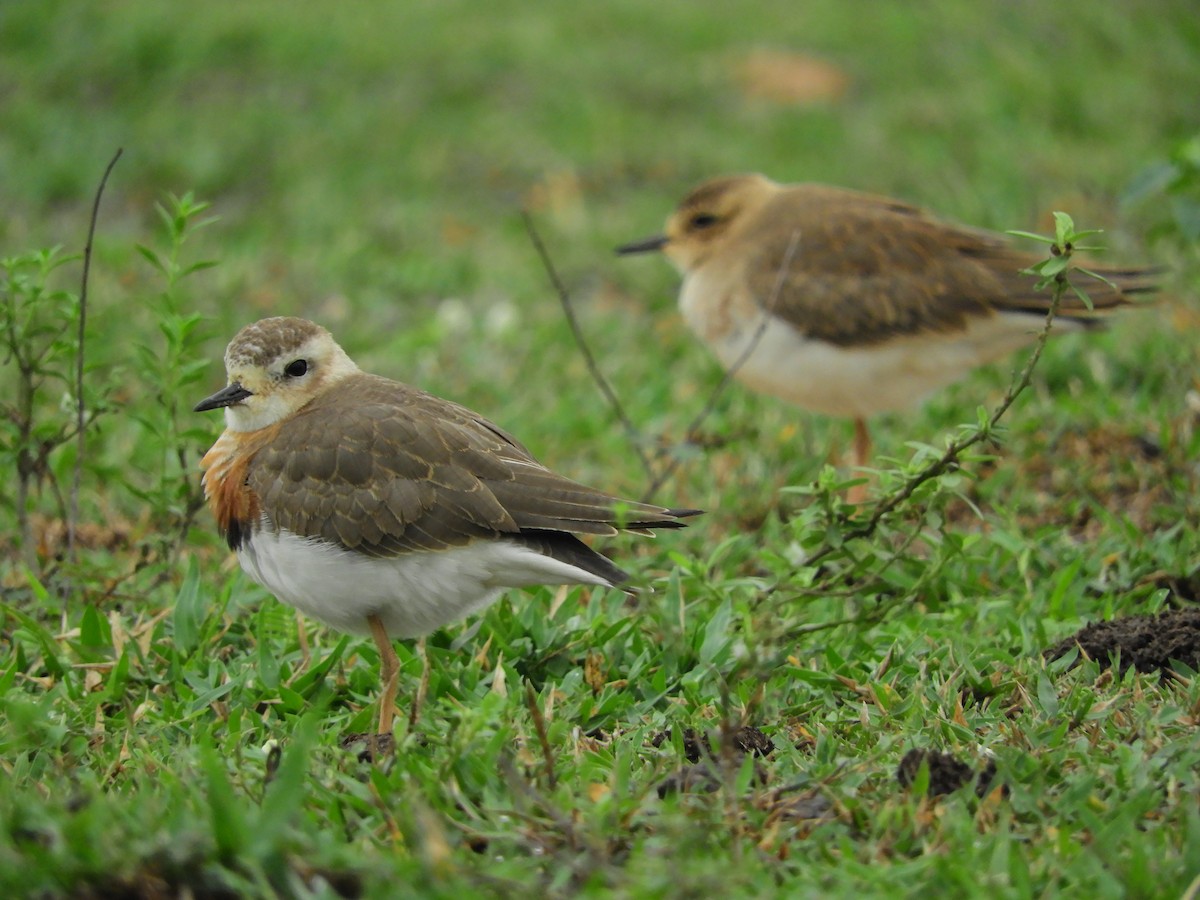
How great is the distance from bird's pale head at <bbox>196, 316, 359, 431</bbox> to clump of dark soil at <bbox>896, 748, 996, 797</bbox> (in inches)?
92.1

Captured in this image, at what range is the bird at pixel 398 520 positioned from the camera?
414cm

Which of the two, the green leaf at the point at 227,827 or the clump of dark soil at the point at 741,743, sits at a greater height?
the green leaf at the point at 227,827

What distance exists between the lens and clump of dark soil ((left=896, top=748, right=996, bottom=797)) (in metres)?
3.50

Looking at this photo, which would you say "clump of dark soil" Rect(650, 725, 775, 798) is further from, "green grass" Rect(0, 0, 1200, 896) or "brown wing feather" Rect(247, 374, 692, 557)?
"brown wing feather" Rect(247, 374, 692, 557)

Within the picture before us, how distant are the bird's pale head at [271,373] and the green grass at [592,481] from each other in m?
0.20

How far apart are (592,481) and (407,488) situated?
6.93ft

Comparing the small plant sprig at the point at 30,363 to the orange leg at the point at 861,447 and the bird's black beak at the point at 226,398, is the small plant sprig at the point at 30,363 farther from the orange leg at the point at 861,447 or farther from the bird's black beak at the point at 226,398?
the orange leg at the point at 861,447

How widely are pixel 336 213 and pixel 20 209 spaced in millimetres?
2031

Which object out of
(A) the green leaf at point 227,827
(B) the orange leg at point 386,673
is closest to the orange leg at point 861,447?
(B) the orange leg at point 386,673

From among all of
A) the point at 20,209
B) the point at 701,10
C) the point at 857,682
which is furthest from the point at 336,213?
the point at 857,682

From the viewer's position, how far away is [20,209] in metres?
9.31

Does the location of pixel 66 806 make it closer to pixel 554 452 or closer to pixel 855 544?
pixel 855 544

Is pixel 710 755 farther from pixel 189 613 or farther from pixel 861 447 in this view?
pixel 861 447

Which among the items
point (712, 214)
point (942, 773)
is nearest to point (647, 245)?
point (712, 214)
